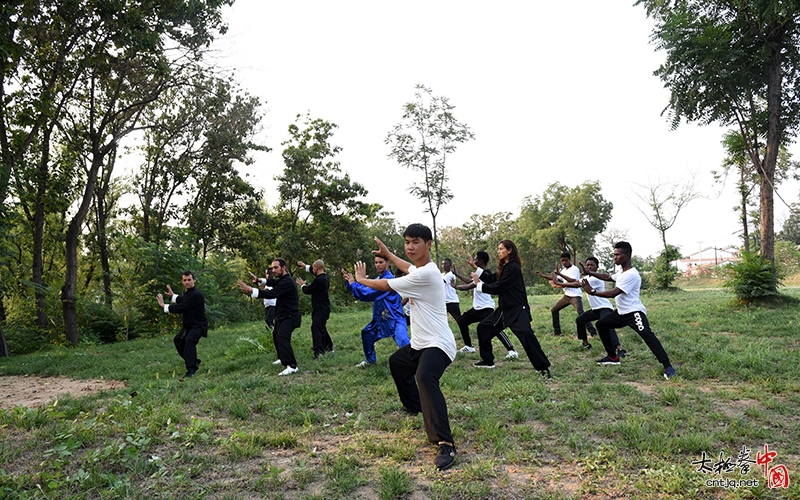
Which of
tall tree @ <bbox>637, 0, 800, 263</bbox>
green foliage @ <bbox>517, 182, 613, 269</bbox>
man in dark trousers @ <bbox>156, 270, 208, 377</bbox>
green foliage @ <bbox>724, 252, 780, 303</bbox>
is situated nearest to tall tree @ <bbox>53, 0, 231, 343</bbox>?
man in dark trousers @ <bbox>156, 270, 208, 377</bbox>

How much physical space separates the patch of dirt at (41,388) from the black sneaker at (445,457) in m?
6.46

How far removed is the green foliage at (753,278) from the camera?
1331 centimetres

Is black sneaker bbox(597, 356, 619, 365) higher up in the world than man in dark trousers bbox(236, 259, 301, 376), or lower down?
lower down

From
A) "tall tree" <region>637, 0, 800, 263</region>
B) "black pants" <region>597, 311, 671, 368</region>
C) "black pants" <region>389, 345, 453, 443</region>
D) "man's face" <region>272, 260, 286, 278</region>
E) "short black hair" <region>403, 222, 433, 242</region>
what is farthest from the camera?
"tall tree" <region>637, 0, 800, 263</region>

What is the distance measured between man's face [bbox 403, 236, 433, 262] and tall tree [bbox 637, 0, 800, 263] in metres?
12.7

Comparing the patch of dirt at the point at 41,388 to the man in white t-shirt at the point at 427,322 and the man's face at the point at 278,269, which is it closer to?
the man's face at the point at 278,269

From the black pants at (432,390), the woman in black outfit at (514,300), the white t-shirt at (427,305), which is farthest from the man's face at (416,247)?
the woman in black outfit at (514,300)

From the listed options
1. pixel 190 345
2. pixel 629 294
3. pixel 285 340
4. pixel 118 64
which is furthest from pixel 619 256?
pixel 118 64

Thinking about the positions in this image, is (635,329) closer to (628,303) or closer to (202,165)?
(628,303)

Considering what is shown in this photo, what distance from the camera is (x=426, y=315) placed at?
14.8 ft

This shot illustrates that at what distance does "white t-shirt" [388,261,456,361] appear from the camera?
4.41m

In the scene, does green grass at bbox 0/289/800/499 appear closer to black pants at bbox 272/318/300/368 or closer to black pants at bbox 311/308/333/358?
black pants at bbox 272/318/300/368

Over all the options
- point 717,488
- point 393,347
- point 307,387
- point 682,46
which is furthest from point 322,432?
point 682,46

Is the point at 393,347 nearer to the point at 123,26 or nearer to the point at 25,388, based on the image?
the point at 25,388
